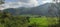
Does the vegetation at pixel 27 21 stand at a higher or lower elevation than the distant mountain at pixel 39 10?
lower

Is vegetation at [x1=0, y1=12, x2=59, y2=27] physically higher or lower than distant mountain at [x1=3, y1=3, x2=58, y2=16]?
lower

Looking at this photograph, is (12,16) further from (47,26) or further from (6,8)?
(47,26)

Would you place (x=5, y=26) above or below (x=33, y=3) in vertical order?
below

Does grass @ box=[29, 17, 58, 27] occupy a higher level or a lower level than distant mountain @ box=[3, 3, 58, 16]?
lower

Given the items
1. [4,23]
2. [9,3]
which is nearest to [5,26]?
[4,23]

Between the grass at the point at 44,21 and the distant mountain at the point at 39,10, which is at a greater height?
the distant mountain at the point at 39,10

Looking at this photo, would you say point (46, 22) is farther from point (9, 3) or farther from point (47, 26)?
point (9, 3)

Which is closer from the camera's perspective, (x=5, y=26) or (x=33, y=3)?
(x=5, y=26)
